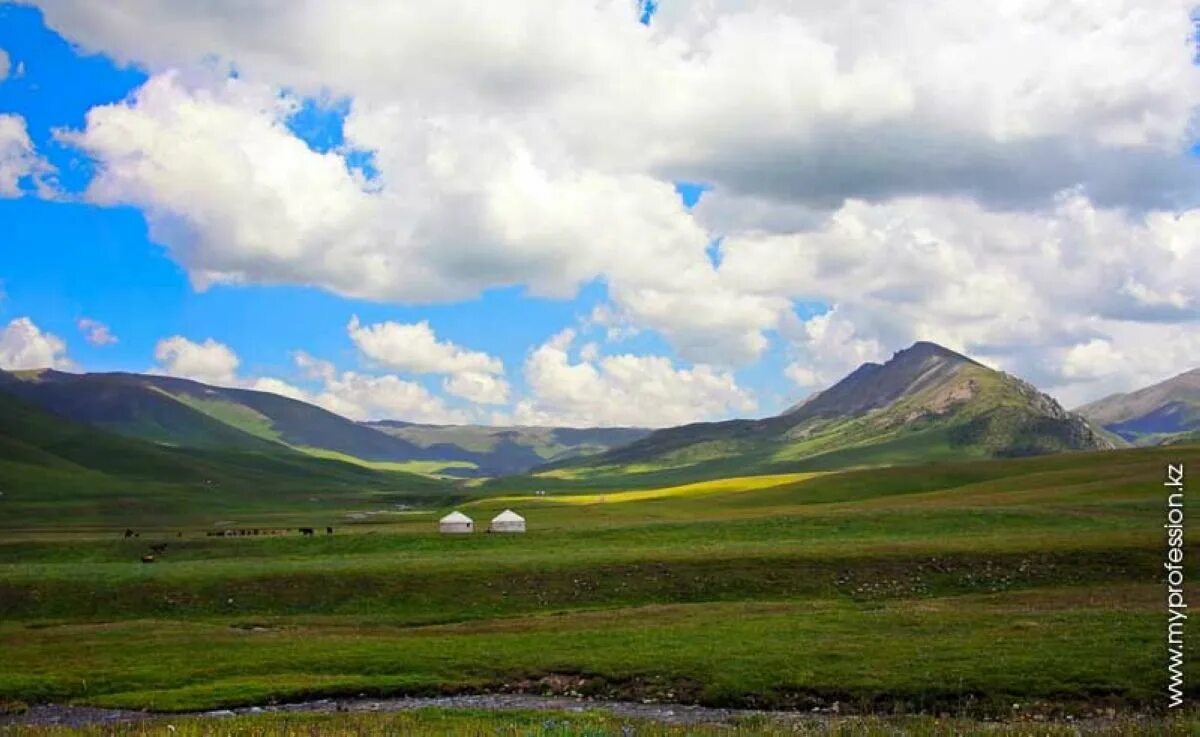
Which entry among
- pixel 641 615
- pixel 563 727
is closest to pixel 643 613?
pixel 641 615

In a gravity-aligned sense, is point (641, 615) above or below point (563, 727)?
below

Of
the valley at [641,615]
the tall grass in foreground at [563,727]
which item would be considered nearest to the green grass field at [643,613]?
the valley at [641,615]

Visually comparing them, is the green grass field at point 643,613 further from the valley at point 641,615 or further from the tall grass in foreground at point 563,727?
the tall grass in foreground at point 563,727

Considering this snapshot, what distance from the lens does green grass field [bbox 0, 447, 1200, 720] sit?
3406 cm

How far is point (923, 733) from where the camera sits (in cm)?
2452

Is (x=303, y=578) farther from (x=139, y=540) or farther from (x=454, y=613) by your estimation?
(x=139, y=540)

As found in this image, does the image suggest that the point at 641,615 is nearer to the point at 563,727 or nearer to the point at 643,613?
the point at 643,613

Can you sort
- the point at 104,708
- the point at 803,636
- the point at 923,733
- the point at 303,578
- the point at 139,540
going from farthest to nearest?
1. the point at 139,540
2. the point at 303,578
3. the point at 803,636
4. the point at 104,708
5. the point at 923,733

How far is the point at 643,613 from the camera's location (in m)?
52.6

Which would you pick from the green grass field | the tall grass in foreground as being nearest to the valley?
the green grass field

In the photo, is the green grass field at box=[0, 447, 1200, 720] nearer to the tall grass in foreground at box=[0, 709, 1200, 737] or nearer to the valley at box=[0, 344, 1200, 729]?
the valley at box=[0, 344, 1200, 729]

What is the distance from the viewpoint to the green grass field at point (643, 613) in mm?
34062

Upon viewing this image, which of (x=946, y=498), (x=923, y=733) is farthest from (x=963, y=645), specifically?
(x=946, y=498)

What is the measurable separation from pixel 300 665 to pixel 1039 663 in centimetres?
2879
